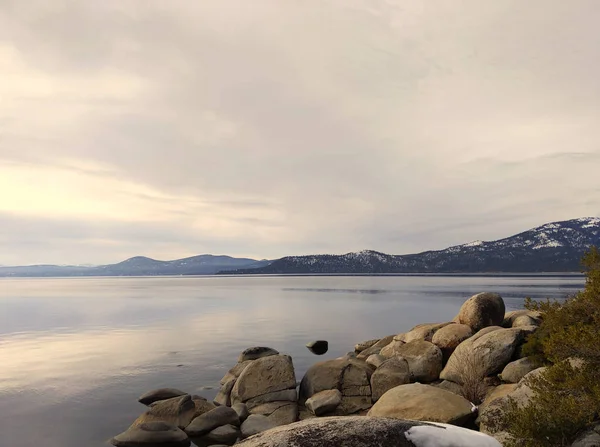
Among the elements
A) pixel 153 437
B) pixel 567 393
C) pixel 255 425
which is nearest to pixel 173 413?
pixel 153 437

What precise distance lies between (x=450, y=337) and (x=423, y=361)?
2.48 meters

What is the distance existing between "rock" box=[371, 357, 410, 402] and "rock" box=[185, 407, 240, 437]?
581 cm

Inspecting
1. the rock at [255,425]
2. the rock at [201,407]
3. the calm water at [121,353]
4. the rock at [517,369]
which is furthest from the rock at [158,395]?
the rock at [517,369]

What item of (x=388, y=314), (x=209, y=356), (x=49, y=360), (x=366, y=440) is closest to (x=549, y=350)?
(x=366, y=440)

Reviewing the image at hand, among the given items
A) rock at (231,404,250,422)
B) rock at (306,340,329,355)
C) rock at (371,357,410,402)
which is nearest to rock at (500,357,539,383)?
rock at (371,357,410,402)

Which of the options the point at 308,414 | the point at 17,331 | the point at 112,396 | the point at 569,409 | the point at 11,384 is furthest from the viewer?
the point at 17,331

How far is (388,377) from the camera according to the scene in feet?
59.2

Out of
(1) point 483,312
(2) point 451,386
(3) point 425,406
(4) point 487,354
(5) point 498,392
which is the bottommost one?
(2) point 451,386

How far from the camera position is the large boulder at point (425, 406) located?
1248 cm

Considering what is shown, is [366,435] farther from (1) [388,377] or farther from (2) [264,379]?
(2) [264,379]

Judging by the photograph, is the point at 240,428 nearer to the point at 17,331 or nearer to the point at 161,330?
the point at 161,330

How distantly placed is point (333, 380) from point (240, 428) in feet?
14.7

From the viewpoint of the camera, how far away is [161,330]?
47656 mm

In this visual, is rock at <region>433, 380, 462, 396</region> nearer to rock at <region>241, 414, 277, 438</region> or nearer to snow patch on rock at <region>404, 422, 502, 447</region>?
rock at <region>241, 414, 277, 438</region>
